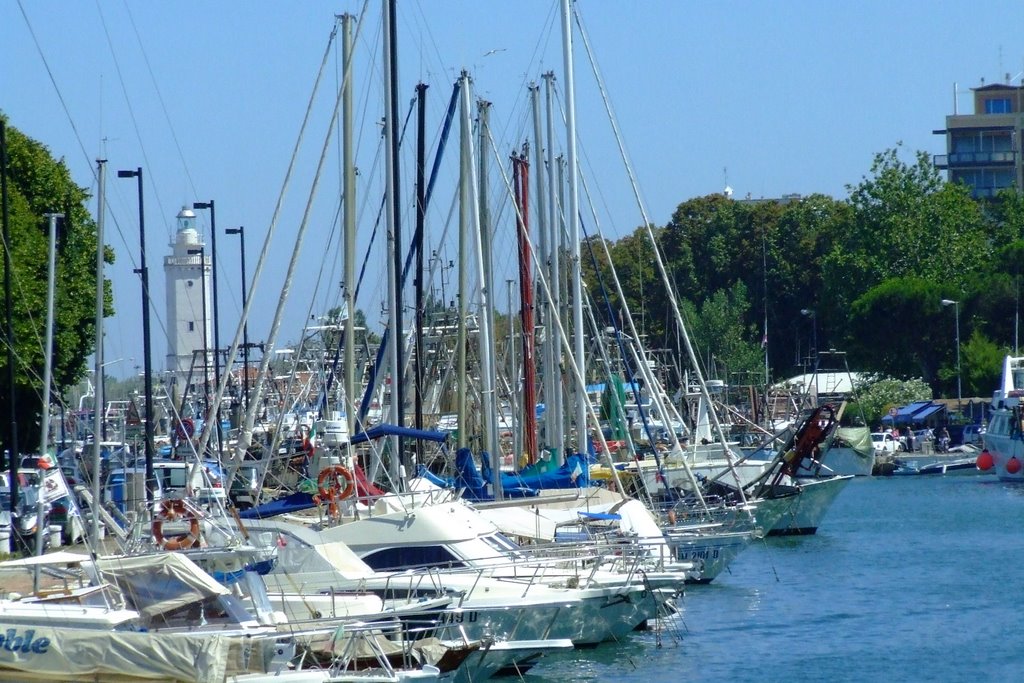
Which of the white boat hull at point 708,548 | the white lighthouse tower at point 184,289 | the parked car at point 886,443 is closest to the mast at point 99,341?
the white boat hull at point 708,548

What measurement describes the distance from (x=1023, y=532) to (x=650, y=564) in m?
25.0

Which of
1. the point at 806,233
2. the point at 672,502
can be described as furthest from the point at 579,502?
the point at 806,233

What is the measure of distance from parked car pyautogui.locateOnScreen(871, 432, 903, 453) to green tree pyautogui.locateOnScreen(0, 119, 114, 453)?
47.5 meters

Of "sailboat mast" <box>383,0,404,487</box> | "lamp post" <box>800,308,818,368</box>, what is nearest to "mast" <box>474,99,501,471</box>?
"sailboat mast" <box>383,0,404,487</box>

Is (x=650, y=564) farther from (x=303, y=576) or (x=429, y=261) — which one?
(x=429, y=261)

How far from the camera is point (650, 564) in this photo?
85.6ft

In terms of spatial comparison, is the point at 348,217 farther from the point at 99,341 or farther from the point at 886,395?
the point at 886,395

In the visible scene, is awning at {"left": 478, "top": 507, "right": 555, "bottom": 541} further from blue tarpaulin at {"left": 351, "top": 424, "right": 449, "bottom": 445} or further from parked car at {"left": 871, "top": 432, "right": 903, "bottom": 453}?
parked car at {"left": 871, "top": 432, "right": 903, "bottom": 453}

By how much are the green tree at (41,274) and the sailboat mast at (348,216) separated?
1046 centimetres

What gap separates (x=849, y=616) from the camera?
104ft

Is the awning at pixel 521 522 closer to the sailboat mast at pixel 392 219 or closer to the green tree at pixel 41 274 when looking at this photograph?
the sailboat mast at pixel 392 219

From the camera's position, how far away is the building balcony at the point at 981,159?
13675 centimetres

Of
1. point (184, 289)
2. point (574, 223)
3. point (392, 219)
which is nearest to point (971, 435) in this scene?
point (184, 289)

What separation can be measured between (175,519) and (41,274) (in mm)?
20006
